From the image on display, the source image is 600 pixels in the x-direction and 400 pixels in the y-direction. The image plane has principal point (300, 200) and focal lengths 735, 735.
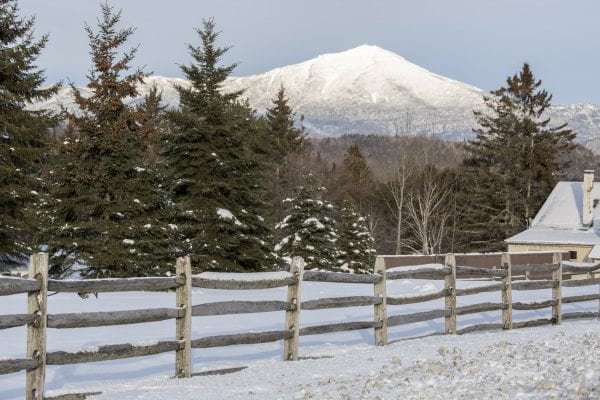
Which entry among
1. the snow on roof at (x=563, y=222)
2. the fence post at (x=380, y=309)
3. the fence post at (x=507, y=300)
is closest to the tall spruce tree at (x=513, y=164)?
the snow on roof at (x=563, y=222)

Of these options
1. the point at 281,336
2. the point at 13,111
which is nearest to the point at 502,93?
the point at 13,111

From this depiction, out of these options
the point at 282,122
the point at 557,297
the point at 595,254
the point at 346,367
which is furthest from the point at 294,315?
the point at 282,122

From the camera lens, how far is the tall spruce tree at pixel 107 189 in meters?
22.5

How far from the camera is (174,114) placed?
25.8 m

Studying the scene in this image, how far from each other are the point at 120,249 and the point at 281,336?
13126 mm

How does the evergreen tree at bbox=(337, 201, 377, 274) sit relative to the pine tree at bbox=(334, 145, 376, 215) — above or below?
below

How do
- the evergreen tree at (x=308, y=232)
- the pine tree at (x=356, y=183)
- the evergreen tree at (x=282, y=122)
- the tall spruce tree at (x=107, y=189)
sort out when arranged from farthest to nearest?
the evergreen tree at (x=282, y=122) < the pine tree at (x=356, y=183) < the evergreen tree at (x=308, y=232) < the tall spruce tree at (x=107, y=189)

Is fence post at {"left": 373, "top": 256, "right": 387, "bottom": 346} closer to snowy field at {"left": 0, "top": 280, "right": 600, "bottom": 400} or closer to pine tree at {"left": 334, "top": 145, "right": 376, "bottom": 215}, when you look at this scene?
snowy field at {"left": 0, "top": 280, "right": 600, "bottom": 400}

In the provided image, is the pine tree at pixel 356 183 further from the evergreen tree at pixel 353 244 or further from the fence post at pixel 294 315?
the fence post at pixel 294 315

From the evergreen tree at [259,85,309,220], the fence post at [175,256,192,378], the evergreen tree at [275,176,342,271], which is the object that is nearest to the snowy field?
the fence post at [175,256,192,378]

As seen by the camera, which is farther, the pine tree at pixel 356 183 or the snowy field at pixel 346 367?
the pine tree at pixel 356 183

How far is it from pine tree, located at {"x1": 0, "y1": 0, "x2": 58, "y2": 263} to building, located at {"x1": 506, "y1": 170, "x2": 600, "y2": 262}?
2924 centimetres

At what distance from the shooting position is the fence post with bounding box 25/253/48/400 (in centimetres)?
762

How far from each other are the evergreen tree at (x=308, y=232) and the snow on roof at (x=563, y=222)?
524 inches
